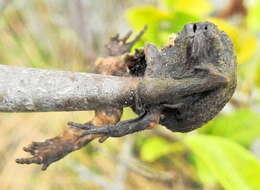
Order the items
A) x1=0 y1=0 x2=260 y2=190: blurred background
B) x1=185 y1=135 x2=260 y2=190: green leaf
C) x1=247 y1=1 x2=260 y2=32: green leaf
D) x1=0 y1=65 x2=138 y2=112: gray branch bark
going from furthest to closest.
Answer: x1=247 y1=1 x2=260 y2=32: green leaf, x1=0 y1=0 x2=260 y2=190: blurred background, x1=185 y1=135 x2=260 y2=190: green leaf, x1=0 y1=65 x2=138 y2=112: gray branch bark

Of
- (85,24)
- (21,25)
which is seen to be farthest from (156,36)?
(21,25)

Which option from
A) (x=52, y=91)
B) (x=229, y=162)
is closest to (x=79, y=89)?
(x=52, y=91)

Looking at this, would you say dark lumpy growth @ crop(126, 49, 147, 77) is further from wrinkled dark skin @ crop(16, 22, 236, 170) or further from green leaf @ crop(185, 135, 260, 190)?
green leaf @ crop(185, 135, 260, 190)

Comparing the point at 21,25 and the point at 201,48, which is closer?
the point at 201,48

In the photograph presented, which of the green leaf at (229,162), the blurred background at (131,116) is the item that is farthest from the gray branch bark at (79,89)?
the green leaf at (229,162)

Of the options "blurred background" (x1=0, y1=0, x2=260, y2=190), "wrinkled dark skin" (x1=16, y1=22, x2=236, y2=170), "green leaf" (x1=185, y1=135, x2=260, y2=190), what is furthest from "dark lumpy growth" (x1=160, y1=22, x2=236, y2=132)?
"green leaf" (x1=185, y1=135, x2=260, y2=190)

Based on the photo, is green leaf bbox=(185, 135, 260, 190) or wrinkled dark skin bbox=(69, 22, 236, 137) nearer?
wrinkled dark skin bbox=(69, 22, 236, 137)

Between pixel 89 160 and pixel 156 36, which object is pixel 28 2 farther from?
pixel 156 36
